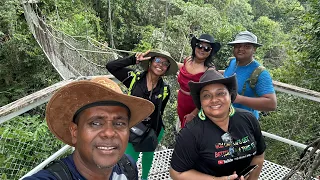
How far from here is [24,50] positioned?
27.0 ft

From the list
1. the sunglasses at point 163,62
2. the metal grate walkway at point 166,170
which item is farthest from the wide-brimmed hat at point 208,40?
the metal grate walkway at point 166,170

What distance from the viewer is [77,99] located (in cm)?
82

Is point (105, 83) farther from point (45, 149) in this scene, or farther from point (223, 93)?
point (45, 149)

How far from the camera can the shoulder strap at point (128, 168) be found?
3.16 feet

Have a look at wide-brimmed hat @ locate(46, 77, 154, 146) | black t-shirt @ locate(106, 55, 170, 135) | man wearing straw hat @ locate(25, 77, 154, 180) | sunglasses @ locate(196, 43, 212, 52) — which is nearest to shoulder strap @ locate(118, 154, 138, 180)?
man wearing straw hat @ locate(25, 77, 154, 180)

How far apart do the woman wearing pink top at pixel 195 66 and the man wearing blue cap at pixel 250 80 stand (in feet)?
0.50

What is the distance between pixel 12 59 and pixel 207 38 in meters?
8.08

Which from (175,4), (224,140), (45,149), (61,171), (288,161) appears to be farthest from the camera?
(175,4)

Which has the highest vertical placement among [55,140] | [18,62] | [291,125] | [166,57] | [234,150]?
[166,57]

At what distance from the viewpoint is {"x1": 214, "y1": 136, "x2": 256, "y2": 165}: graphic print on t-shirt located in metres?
1.12

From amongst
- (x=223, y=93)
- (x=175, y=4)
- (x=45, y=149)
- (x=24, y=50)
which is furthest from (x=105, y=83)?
(x=175, y=4)

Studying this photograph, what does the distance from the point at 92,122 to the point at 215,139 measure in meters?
0.53

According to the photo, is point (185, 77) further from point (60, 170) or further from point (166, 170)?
point (60, 170)

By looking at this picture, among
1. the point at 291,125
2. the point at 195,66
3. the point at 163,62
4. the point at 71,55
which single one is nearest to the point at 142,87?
the point at 163,62
